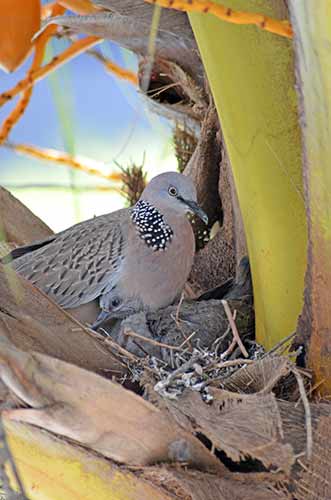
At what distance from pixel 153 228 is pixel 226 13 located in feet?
3.05

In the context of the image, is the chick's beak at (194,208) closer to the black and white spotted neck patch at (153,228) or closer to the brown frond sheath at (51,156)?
the black and white spotted neck patch at (153,228)

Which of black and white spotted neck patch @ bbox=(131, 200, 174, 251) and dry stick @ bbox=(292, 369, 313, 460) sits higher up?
black and white spotted neck patch @ bbox=(131, 200, 174, 251)

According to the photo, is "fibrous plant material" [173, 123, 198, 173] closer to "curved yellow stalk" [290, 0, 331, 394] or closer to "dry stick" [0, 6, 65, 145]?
"dry stick" [0, 6, 65, 145]

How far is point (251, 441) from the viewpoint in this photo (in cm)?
90

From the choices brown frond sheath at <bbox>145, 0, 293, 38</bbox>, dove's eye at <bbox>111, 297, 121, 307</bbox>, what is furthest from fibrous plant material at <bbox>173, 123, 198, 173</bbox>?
brown frond sheath at <bbox>145, 0, 293, 38</bbox>

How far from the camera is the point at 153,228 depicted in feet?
5.58

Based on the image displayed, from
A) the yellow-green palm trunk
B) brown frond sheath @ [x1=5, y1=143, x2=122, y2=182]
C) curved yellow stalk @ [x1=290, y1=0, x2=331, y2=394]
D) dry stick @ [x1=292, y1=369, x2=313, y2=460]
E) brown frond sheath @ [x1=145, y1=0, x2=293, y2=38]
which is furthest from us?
brown frond sheath @ [x1=5, y1=143, x2=122, y2=182]

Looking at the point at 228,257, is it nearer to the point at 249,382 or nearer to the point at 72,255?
the point at 72,255

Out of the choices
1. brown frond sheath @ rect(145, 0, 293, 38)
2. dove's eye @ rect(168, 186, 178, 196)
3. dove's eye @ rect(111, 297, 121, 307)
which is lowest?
dove's eye @ rect(111, 297, 121, 307)

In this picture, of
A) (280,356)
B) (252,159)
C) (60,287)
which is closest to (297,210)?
(252,159)

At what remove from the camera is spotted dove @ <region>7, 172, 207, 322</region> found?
5.42 feet

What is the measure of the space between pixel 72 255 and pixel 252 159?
2.19 ft

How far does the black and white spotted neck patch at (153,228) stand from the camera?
169cm

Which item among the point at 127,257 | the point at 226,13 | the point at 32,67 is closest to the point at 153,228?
the point at 127,257
